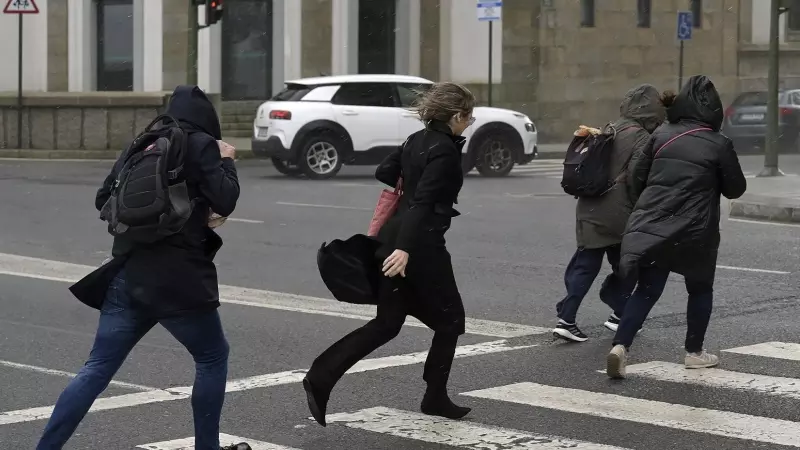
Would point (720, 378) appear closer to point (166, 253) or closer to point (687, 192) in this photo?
point (687, 192)

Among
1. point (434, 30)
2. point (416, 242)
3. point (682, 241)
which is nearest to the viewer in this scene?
point (416, 242)

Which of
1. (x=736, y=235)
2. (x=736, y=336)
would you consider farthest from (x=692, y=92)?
(x=736, y=235)

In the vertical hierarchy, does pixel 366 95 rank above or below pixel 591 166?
above

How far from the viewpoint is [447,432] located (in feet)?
22.3

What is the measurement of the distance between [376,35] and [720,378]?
2667 centimetres

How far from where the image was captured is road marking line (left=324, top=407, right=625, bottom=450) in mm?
6500

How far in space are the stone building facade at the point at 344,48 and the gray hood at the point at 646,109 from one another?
23.6 m

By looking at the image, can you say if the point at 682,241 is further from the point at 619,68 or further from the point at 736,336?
the point at 619,68

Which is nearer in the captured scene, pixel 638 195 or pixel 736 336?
pixel 638 195

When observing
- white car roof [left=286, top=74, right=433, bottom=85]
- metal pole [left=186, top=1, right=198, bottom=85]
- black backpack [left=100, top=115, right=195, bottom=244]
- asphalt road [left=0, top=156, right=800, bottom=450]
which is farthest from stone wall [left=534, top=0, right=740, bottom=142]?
black backpack [left=100, top=115, right=195, bottom=244]

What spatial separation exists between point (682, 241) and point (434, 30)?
86.8 feet

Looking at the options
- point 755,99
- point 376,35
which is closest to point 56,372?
point 755,99

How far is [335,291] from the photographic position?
22.5 feet

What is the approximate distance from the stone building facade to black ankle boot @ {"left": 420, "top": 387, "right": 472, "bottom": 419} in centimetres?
2543
